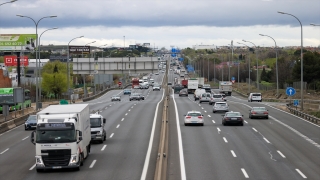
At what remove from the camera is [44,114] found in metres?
24.1

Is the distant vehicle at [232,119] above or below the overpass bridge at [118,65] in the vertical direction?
below

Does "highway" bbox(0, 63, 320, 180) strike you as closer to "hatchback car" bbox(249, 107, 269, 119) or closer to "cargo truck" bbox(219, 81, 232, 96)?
"hatchback car" bbox(249, 107, 269, 119)

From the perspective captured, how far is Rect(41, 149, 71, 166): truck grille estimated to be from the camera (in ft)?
76.2

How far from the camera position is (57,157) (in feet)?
76.4

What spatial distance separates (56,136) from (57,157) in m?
0.84

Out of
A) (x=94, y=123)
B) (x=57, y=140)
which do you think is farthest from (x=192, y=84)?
(x=57, y=140)

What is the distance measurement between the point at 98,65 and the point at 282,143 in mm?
54234

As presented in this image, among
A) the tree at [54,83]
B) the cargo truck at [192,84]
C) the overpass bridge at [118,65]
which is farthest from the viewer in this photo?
the tree at [54,83]

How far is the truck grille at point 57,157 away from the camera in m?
23.2

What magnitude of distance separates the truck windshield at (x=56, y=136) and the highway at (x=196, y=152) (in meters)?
1.35

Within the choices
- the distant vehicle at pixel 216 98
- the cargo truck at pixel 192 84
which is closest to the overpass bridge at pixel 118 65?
the distant vehicle at pixel 216 98

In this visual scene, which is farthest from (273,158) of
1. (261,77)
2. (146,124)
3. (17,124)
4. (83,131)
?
(261,77)

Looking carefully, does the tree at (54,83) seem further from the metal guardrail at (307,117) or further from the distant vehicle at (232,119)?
the distant vehicle at (232,119)

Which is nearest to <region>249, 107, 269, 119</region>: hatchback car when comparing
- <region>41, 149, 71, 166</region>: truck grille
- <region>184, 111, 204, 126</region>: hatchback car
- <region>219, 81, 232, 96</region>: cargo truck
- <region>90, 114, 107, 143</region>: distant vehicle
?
<region>184, 111, 204, 126</region>: hatchback car
